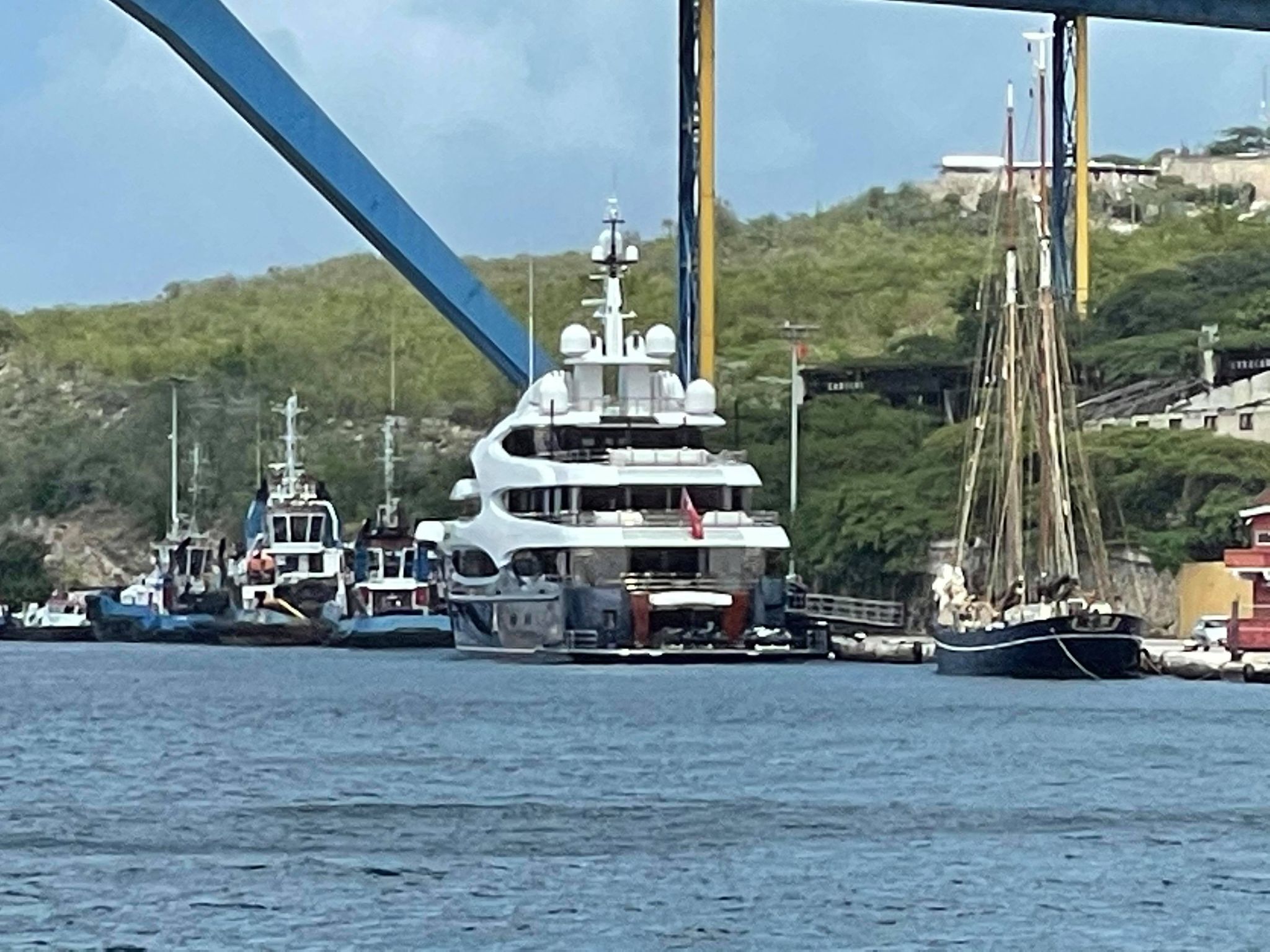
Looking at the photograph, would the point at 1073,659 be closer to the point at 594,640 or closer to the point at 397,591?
the point at 594,640

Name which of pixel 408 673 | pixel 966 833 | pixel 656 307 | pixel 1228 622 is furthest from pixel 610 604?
pixel 656 307

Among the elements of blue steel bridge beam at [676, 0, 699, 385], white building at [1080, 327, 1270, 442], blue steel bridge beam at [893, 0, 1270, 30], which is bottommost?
white building at [1080, 327, 1270, 442]

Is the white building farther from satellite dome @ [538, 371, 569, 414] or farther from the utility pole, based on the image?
satellite dome @ [538, 371, 569, 414]

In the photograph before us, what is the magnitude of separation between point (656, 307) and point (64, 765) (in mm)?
66720

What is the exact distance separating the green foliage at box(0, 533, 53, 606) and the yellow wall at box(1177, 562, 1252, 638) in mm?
40283

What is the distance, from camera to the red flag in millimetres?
49500

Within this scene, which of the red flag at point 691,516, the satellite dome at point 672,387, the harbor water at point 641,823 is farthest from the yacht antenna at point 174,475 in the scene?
the harbor water at point 641,823

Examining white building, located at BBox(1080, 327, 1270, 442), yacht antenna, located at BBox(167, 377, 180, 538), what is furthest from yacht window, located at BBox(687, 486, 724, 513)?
yacht antenna, located at BBox(167, 377, 180, 538)

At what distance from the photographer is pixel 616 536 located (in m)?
49.3

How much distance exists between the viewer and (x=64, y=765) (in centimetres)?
2925

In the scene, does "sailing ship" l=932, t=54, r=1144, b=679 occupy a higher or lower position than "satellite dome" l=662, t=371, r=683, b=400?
lower

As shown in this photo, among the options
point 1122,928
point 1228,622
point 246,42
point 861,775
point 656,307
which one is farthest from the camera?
point 656,307

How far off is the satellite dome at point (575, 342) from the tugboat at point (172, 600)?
17022mm

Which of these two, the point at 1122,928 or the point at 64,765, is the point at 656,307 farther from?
the point at 1122,928
